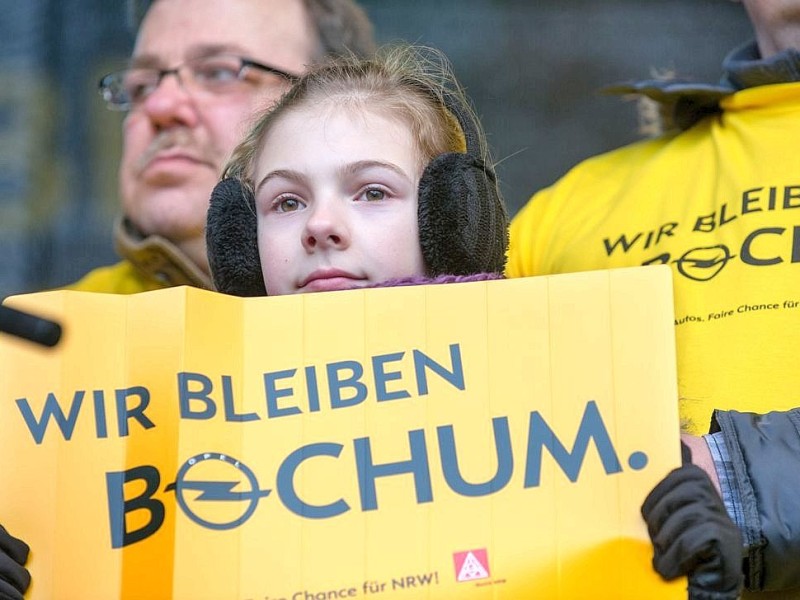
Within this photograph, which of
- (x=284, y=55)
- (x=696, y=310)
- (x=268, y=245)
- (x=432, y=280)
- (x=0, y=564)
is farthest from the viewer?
(x=284, y=55)

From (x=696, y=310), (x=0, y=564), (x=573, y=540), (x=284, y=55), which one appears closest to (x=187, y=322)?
(x=0, y=564)

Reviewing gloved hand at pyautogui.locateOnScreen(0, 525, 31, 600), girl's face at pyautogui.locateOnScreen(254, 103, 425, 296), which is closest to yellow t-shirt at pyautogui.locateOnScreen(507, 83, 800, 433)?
girl's face at pyautogui.locateOnScreen(254, 103, 425, 296)

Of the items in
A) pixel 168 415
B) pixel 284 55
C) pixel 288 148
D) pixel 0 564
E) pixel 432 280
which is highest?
pixel 284 55

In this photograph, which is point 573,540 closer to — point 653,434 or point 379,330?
point 653,434

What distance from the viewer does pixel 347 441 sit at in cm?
112

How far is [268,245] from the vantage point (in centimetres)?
146

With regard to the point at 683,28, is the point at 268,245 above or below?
below

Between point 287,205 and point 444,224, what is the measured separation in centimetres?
21

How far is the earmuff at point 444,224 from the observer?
139 centimetres

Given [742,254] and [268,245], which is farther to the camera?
[742,254]

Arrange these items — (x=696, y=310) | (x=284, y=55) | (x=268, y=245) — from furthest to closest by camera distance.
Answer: (x=284, y=55) < (x=696, y=310) < (x=268, y=245)

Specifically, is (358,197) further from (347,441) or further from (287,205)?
(347,441)

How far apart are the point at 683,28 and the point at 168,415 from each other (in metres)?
1.76

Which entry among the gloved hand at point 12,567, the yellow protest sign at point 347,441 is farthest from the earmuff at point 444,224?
the gloved hand at point 12,567
